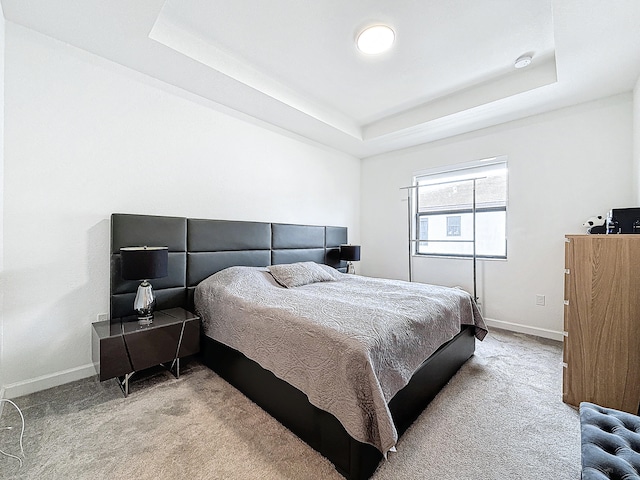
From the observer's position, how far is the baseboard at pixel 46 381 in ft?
6.41

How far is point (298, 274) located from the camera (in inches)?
118

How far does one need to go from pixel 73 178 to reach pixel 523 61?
4008 mm

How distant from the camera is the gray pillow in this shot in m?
2.88

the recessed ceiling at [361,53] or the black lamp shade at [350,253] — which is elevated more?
the recessed ceiling at [361,53]

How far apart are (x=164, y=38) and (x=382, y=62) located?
1.88 m

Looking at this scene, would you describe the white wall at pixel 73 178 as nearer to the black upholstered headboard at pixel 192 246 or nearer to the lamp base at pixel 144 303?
the black upholstered headboard at pixel 192 246

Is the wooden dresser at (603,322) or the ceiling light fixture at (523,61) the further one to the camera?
the ceiling light fixture at (523,61)

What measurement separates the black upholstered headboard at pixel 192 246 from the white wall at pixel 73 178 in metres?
0.18

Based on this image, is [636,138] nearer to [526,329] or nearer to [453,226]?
[453,226]

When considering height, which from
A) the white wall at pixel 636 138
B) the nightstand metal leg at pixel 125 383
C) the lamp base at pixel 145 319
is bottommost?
the nightstand metal leg at pixel 125 383

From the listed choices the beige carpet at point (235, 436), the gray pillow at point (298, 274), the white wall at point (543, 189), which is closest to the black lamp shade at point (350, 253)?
the gray pillow at point (298, 274)

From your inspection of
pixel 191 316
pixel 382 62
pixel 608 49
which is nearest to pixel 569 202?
pixel 608 49

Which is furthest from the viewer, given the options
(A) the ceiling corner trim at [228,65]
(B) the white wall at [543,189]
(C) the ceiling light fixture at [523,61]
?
(B) the white wall at [543,189]

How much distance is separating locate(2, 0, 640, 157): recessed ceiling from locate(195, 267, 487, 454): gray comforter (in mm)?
1946
